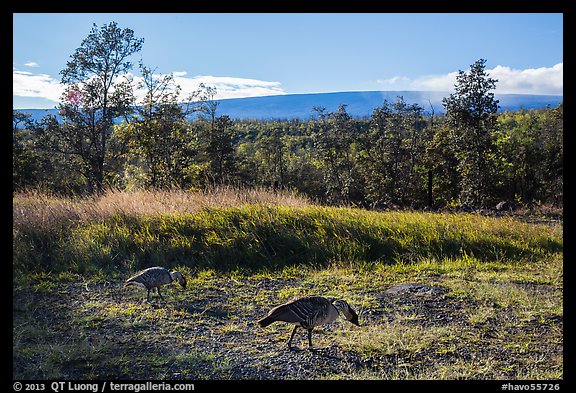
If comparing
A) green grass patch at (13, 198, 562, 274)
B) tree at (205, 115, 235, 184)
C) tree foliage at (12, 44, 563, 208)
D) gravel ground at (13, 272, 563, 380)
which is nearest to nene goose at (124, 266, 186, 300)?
gravel ground at (13, 272, 563, 380)

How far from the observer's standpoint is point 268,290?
5.55m

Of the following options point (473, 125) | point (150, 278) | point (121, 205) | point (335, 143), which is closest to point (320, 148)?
point (335, 143)

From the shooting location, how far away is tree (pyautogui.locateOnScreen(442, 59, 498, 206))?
54.1ft

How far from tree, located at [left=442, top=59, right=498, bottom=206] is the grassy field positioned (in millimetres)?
8904

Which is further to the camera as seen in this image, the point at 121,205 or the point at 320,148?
the point at 320,148

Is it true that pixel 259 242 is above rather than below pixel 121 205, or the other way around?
A: below

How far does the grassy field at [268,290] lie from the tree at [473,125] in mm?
8904

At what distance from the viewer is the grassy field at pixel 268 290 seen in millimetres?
3455

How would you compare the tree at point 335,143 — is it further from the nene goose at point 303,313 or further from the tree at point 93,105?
the nene goose at point 303,313

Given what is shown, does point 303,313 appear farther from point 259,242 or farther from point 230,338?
point 259,242

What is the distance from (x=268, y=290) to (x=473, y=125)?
14.1 m

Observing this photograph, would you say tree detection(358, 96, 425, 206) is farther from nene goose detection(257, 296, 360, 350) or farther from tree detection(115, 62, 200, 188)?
nene goose detection(257, 296, 360, 350)
